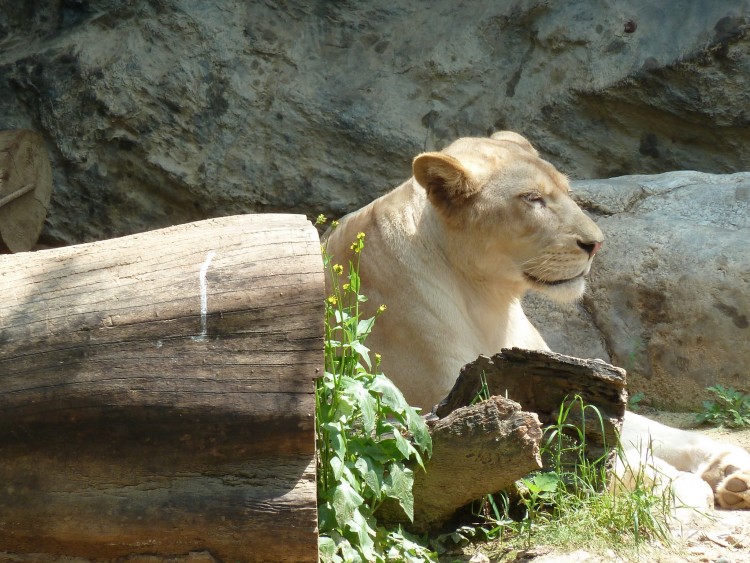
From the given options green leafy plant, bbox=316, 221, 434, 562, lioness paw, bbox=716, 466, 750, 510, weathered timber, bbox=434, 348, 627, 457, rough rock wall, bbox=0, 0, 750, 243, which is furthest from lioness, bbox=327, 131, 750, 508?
rough rock wall, bbox=0, 0, 750, 243

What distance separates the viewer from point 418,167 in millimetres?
4891

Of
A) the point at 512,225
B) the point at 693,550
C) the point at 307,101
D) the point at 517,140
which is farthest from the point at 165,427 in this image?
the point at 307,101

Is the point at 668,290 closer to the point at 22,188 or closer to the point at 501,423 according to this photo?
the point at 501,423

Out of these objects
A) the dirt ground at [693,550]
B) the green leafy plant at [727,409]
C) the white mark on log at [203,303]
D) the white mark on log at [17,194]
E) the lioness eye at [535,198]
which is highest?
the lioness eye at [535,198]

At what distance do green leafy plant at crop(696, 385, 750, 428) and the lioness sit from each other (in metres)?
0.94

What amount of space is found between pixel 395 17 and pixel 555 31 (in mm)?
1182

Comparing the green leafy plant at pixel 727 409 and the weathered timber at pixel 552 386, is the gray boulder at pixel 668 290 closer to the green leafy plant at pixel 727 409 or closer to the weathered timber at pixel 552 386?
the green leafy plant at pixel 727 409

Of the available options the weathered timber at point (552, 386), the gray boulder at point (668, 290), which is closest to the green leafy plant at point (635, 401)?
the gray boulder at point (668, 290)

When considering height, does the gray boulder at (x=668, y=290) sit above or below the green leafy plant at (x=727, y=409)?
above

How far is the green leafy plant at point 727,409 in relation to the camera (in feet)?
18.5

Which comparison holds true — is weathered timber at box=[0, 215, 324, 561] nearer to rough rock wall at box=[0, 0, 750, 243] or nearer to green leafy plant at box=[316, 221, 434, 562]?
green leafy plant at box=[316, 221, 434, 562]

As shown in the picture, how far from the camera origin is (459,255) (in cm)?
512

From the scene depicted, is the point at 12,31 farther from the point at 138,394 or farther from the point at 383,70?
the point at 138,394

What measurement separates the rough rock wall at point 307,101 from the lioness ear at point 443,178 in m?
2.65
